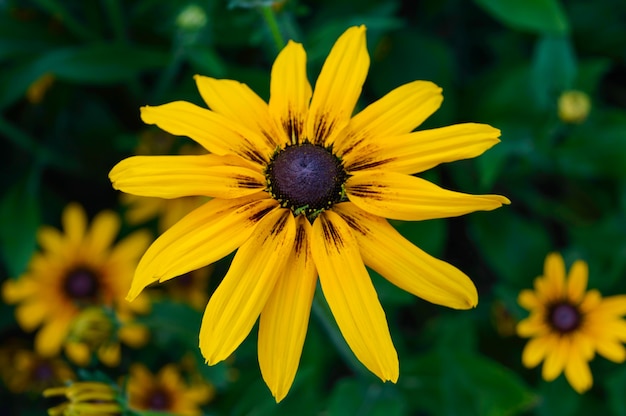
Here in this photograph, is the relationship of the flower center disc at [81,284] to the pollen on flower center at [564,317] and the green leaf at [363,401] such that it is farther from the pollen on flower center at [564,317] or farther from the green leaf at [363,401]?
the pollen on flower center at [564,317]

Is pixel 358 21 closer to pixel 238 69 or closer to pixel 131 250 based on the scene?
pixel 238 69

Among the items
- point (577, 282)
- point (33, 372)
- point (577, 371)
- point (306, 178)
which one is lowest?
point (577, 371)

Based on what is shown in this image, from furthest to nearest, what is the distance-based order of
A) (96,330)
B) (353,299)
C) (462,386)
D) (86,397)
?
1. (462,386)
2. (96,330)
3. (86,397)
4. (353,299)

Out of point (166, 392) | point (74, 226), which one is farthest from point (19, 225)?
point (166, 392)

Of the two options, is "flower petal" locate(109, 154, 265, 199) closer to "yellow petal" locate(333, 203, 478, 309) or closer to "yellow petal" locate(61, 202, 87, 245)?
"yellow petal" locate(333, 203, 478, 309)

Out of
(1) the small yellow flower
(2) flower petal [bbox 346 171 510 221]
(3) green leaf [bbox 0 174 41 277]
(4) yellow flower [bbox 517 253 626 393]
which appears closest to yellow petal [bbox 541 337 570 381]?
(4) yellow flower [bbox 517 253 626 393]

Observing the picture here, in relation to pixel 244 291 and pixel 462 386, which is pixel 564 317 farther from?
pixel 244 291
